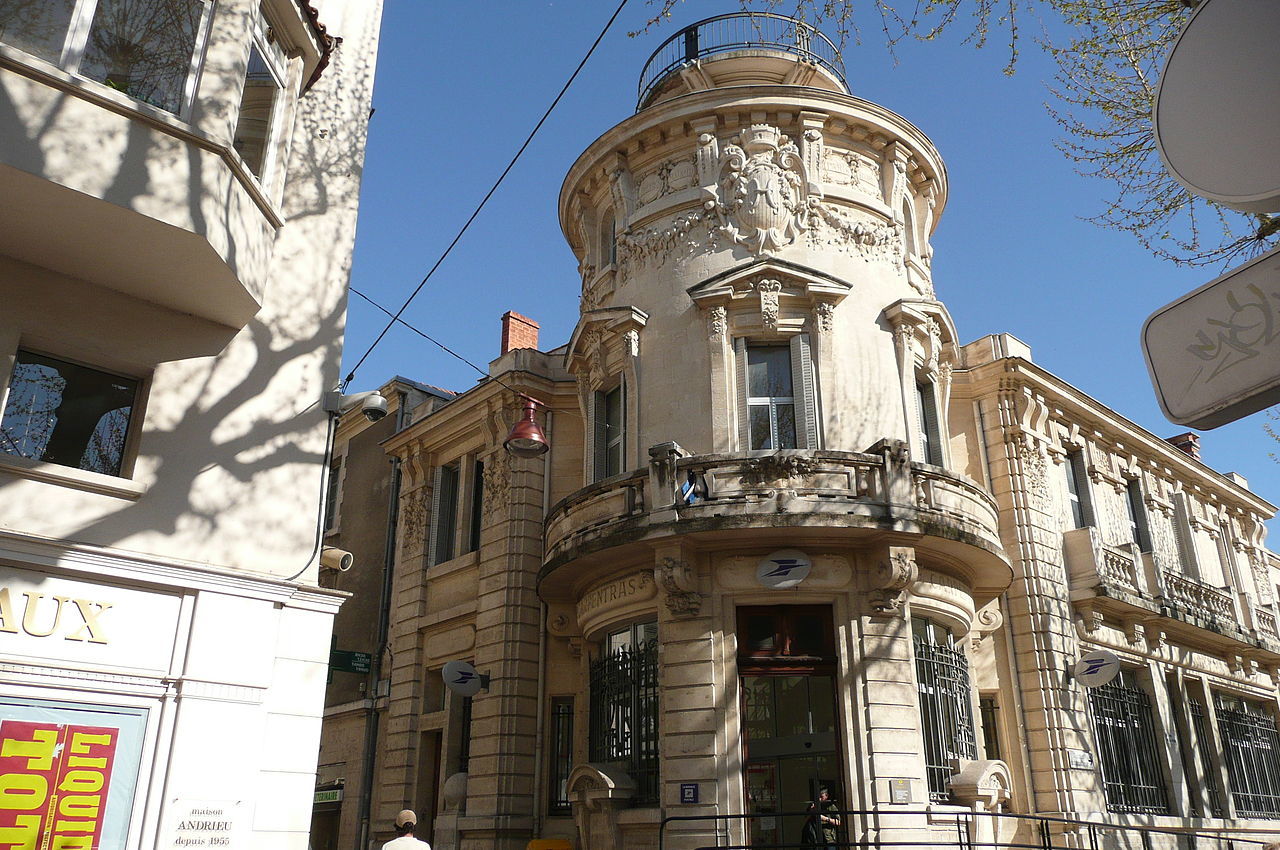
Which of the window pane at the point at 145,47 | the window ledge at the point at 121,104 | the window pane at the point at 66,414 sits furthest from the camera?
the window pane at the point at 145,47

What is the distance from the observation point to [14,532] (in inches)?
283

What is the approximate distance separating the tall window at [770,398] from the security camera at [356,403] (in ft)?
23.1

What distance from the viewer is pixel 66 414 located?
26.1 feet

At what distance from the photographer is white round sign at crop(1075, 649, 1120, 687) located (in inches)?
651

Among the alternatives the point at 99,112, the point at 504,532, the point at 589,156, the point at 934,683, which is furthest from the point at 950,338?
the point at 99,112

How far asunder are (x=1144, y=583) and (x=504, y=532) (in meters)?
14.1

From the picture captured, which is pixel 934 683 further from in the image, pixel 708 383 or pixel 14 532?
pixel 14 532

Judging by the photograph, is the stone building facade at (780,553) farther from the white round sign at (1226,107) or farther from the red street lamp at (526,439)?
the white round sign at (1226,107)

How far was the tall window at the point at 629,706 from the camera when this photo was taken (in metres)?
14.3

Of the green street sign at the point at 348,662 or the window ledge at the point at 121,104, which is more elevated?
the window ledge at the point at 121,104

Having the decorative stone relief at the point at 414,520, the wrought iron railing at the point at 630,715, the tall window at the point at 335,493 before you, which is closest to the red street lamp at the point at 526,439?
the wrought iron railing at the point at 630,715

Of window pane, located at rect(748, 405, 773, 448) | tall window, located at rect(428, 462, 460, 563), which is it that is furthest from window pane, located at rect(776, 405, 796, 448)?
tall window, located at rect(428, 462, 460, 563)

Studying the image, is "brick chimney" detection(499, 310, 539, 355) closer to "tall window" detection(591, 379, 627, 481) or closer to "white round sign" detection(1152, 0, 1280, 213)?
"tall window" detection(591, 379, 627, 481)

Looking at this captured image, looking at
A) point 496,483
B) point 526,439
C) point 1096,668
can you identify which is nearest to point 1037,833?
point 1096,668
